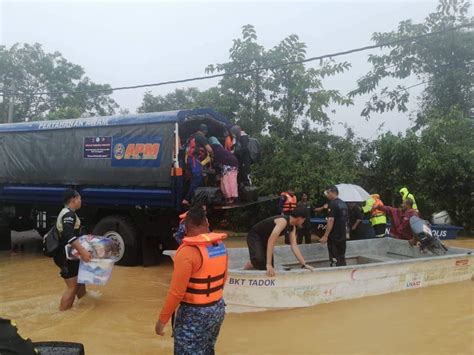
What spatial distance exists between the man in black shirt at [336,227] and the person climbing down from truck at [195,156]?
206 centimetres

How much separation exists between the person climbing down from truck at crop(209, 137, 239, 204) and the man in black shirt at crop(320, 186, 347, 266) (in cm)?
176

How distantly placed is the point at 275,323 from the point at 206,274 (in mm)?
2598

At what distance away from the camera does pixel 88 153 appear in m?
8.14

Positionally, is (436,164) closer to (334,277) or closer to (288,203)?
(288,203)

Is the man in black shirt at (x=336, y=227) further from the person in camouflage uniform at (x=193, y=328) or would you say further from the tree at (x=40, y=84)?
the tree at (x=40, y=84)

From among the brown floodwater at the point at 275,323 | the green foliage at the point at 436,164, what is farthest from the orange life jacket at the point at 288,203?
the green foliage at the point at 436,164

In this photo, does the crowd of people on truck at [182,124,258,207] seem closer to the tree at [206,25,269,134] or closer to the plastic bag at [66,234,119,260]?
the plastic bag at [66,234,119,260]

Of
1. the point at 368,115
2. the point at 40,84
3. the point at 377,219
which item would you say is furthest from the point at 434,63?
the point at 40,84

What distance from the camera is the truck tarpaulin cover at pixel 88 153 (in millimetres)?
7418

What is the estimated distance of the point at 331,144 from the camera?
14.4 m

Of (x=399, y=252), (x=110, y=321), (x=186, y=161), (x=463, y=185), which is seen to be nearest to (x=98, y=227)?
(x=186, y=161)

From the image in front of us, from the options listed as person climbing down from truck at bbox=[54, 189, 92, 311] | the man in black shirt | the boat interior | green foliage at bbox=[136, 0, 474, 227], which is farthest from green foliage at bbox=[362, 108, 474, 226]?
person climbing down from truck at bbox=[54, 189, 92, 311]

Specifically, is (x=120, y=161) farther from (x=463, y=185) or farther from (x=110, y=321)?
(x=463, y=185)

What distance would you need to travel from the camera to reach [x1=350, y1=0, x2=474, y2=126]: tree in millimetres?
15086
